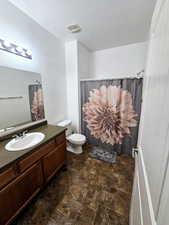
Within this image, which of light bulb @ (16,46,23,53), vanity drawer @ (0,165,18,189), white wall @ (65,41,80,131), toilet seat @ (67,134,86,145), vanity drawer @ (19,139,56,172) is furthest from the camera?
white wall @ (65,41,80,131)

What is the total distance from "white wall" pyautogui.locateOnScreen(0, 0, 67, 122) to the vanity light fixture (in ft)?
0.17

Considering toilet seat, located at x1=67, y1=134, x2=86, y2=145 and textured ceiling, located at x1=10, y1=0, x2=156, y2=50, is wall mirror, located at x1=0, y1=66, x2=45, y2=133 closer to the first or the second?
toilet seat, located at x1=67, y1=134, x2=86, y2=145

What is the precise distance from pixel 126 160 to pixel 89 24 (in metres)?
2.64

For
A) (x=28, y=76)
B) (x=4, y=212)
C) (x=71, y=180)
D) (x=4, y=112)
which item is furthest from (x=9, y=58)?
(x=71, y=180)

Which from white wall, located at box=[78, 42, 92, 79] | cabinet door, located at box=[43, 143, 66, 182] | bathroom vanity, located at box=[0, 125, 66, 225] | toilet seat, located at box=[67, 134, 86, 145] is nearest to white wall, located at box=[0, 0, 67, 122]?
white wall, located at box=[78, 42, 92, 79]

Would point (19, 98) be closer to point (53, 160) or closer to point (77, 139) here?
point (53, 160)

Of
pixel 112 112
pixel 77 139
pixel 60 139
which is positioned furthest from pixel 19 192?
pixel 112 112

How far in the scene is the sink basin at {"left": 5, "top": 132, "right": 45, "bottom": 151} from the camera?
1.30 m

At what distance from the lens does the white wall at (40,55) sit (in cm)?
141

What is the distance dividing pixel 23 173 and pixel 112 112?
1855 mm

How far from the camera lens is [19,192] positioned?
111 centimetres

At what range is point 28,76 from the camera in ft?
5.63

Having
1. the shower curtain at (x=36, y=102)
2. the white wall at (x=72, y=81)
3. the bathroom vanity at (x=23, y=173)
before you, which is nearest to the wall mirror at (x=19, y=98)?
the shower curtain at (x=36, y=102)

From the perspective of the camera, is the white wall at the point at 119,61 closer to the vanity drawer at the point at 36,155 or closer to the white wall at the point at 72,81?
the white wall at the point at 72,81
